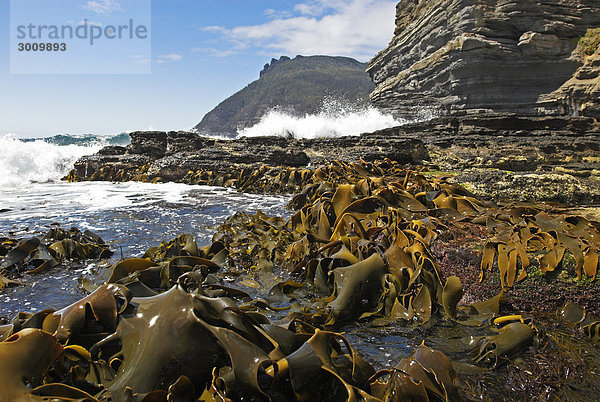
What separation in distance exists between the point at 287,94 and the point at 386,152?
56330 millimetres

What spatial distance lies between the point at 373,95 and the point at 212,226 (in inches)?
1209

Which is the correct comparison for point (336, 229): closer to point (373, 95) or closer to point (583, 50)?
point (583, 50)

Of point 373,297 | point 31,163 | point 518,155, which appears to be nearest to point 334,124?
point 31,163

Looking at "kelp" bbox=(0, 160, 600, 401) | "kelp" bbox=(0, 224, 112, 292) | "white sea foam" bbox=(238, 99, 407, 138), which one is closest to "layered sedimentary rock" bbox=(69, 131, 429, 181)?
"kelp" bbox=(0, 160, 600, 401)

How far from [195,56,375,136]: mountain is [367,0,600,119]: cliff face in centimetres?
2559

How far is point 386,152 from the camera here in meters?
8.42

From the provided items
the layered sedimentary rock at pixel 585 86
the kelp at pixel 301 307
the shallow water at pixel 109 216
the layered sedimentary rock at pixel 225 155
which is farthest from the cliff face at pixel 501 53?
the kelp at pixel 301 307

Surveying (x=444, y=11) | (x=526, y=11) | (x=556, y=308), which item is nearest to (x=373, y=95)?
(x=444, y=11)

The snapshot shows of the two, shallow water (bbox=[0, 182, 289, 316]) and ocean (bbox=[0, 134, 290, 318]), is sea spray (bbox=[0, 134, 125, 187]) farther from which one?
shallow water (bbox=[0, 182, 289, 316])

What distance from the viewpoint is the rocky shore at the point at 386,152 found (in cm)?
781

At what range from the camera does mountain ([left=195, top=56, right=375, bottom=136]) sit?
5775cm

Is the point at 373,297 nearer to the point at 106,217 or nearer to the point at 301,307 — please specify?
the point at 301,307

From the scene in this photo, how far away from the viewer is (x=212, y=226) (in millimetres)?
4652

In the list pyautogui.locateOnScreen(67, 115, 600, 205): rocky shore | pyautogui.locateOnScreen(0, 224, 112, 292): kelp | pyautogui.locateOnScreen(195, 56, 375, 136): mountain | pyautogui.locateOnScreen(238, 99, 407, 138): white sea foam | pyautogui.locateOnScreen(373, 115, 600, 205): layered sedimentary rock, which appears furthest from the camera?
pyautogui.locateOnScreen(195, 56, 375, 136): mountain
